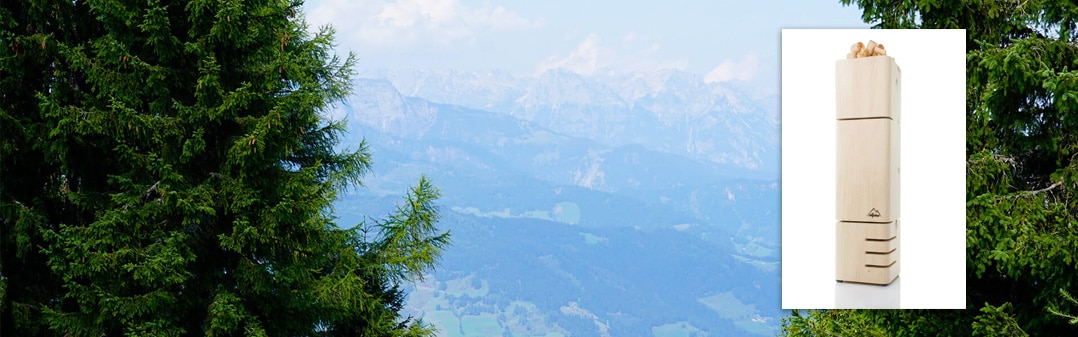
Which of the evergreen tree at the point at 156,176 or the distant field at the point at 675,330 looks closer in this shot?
the evergreen tree at the point at 156,176

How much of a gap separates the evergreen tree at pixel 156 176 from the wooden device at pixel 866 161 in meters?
5.00

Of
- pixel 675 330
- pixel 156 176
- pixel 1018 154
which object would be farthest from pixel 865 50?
pixel 675 330

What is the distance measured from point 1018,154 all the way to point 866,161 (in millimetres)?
2644

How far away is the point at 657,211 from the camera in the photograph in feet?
408

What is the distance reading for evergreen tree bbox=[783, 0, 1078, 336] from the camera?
16.5 feet

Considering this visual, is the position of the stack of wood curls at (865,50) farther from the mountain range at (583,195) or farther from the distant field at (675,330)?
the distant field at (675,330)

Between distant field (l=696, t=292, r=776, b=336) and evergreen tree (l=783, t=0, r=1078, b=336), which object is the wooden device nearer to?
evergreen tree (l=783, t=0, r=1078, b=336)

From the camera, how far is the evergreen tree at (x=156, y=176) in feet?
24.2

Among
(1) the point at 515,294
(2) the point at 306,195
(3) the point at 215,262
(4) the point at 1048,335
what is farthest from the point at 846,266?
(1) the point at 515,294

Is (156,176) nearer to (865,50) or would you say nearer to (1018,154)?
(865,50)

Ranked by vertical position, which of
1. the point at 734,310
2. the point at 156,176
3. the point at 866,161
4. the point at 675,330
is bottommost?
the point at 675,330

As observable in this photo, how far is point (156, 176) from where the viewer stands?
7707 millimetres

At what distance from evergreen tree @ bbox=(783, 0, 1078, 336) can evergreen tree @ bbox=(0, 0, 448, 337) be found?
15.4ft

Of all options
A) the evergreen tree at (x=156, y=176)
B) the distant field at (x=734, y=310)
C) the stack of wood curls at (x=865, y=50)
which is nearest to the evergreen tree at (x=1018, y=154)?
the stack of wood curls at (x=865, y=50)
